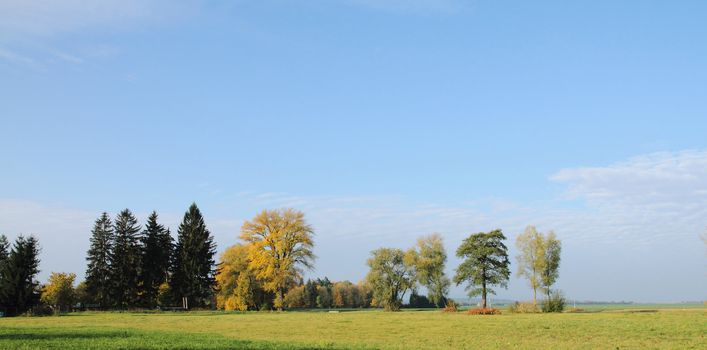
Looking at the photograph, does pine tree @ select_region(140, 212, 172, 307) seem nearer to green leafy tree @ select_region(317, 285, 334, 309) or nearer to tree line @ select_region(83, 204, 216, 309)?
tree line @ select_region(83, 204, 216, 309)

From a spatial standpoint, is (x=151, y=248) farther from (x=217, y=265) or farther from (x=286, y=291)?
(x=286, y=291)

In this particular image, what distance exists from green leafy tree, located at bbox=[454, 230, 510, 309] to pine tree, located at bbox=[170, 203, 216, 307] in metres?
41.2

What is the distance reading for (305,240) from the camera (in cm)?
7544

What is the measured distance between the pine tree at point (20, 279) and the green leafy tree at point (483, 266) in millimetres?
55312

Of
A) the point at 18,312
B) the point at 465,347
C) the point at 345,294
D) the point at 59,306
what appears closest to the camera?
the point at 465,347

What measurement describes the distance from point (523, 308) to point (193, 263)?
51906 millimetres

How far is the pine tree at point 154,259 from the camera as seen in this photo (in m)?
84.5

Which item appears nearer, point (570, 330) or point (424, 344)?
point (424, 344)

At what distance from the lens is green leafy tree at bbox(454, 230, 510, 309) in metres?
70.5

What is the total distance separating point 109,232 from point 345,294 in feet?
160

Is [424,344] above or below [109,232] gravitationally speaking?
below

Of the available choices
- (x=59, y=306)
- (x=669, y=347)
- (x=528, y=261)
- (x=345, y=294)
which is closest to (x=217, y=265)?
(x=59, y=306)

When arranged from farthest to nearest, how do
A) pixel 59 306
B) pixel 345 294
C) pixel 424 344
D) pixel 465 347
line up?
1. pixel 345 294
2. pixel 59 306
3. pixel 424 344
4. pixel 465 347

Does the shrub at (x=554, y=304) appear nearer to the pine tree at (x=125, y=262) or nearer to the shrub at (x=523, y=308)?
the shrub at (x=523, y=308)
